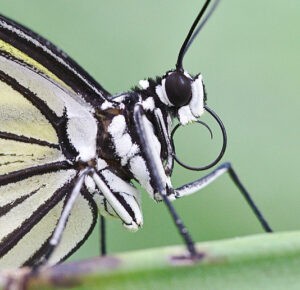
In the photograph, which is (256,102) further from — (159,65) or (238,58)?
(159,65)

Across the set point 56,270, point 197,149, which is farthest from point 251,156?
point 56,270

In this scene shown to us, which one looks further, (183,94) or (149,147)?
(183,94)

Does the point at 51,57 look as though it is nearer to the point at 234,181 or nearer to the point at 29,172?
the point at 29,172

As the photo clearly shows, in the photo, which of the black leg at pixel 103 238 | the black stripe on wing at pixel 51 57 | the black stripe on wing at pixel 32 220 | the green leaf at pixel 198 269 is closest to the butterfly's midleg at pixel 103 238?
the black leg at pixel 103 238

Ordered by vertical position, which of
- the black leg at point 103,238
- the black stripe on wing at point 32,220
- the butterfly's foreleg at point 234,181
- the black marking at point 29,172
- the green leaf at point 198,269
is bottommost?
the green leaf at point 198,269

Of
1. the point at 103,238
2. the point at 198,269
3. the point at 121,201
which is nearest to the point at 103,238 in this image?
the point at 103,238

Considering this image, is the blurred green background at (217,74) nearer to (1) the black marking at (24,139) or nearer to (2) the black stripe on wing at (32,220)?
(2) the black stripe on wing at (32,220)

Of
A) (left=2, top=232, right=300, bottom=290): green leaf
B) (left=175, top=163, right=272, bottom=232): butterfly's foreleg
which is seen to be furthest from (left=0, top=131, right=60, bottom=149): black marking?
(left=2, top=232, right=300, bottom=290): green leaf
